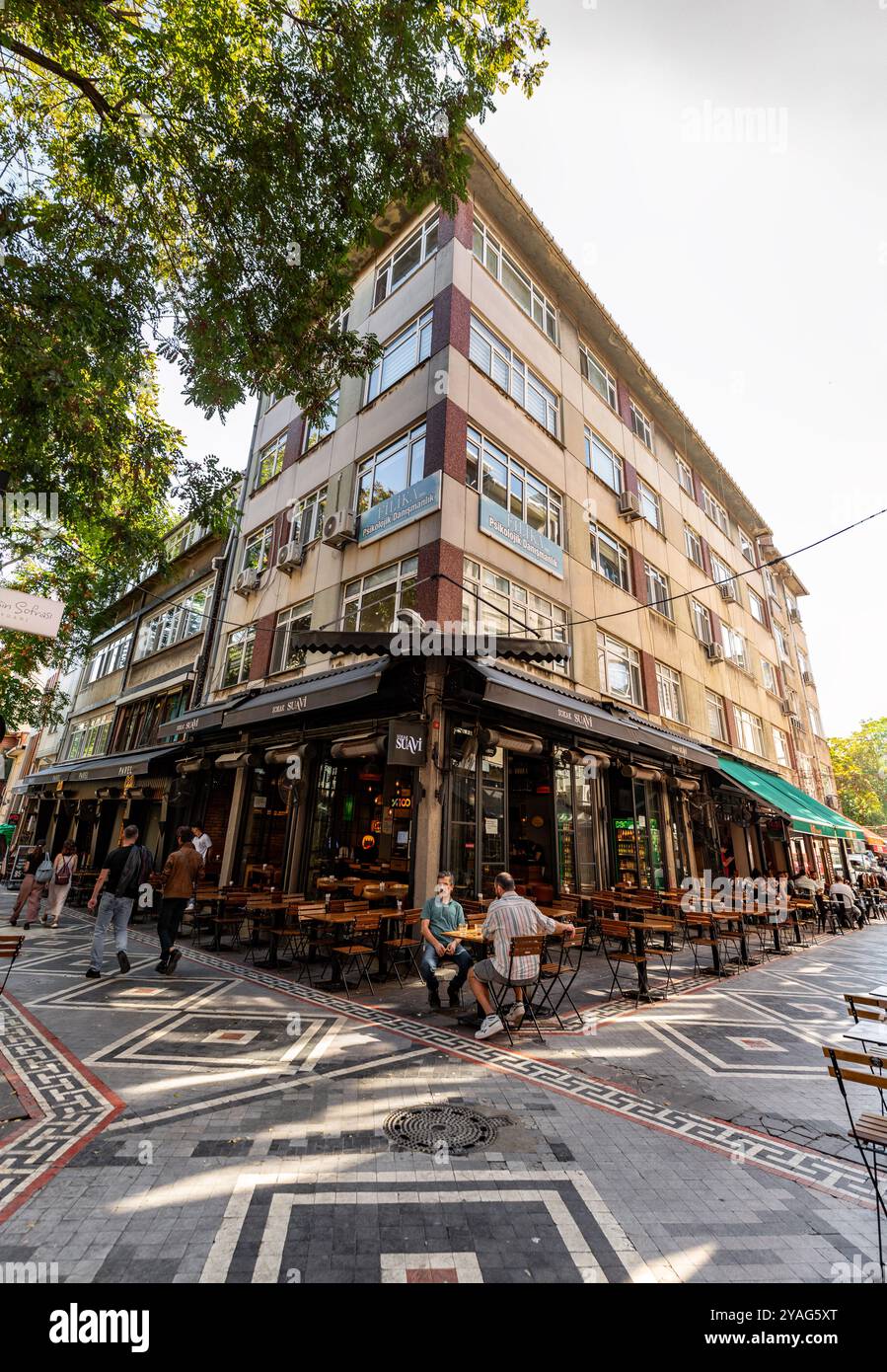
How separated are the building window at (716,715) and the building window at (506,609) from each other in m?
9.61

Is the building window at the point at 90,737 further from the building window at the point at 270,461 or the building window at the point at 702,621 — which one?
the building window at the point at 702,621

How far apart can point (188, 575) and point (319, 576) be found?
10081 mm

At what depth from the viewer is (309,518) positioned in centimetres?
1507

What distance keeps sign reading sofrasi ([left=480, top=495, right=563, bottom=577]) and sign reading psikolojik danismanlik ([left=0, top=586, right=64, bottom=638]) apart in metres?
8.56

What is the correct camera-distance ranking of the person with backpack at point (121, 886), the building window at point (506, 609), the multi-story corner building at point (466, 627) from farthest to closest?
the building window at point (506, 609) < the multi-story corner building at point (466, 627) < the person with backpack at point (121, 886)

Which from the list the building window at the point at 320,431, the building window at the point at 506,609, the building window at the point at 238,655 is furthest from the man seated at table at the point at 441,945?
the building window at the point at 320,431

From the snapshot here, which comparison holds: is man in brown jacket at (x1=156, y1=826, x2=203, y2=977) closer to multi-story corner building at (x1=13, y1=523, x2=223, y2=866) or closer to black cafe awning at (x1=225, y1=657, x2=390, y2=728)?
black cafe awning at (x1=225, y1=657, x2=390, y2=728)

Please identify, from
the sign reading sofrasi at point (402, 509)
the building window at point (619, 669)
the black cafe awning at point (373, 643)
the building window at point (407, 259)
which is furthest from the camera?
the building window at point (619, 669)

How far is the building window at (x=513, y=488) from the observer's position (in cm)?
1210

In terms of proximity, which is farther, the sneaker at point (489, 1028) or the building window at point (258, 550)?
the building window at point (258, 550)

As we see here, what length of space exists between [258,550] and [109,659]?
1431 centimetres

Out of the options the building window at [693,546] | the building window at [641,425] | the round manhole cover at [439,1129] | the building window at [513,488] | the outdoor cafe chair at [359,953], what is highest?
the building window at [641,425]

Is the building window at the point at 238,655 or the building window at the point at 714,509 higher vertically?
the building window at the point at 714,509
